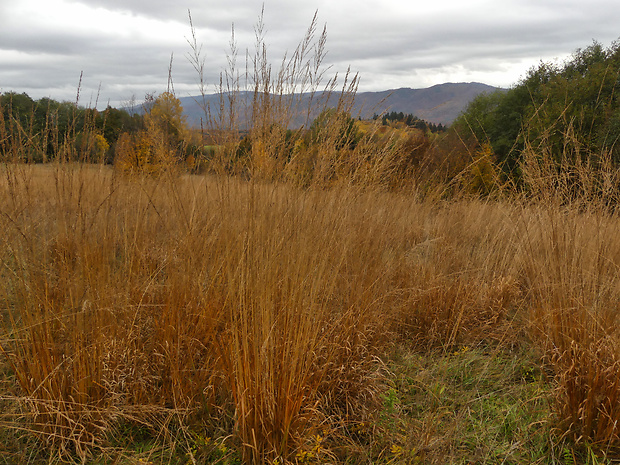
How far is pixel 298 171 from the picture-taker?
2.05 metres

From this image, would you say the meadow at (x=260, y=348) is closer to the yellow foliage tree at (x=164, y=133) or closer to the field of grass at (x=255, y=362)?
the field of grass at (x=255, y=362)

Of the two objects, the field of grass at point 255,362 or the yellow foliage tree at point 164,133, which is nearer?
the field of grass at point 255,362

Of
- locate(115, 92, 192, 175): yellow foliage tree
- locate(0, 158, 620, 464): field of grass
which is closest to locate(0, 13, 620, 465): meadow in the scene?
locate(0, 158, 620, 464): field of grass

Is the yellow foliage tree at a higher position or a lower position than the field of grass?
higher

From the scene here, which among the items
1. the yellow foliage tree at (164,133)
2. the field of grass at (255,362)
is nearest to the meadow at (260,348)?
the field of grass at (255,362)

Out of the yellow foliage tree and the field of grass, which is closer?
the field of grass

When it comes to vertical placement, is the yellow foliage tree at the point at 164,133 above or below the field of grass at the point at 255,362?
above

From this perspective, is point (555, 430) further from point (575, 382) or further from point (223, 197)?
point (223, 197)

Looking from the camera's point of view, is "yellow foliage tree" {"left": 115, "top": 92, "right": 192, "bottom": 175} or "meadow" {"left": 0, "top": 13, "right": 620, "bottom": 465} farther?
"yellow foliage tree" {"left": 115, "top": 92, "right": 192, "bottom": 175}

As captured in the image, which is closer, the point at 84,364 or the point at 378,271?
the point at 84,364

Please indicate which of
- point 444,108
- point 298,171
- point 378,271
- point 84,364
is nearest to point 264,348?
point 84,364

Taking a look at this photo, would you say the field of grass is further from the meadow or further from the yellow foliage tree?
the yellow foliage tree

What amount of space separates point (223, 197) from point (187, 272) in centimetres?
42

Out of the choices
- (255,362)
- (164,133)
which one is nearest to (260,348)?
(255,362)
